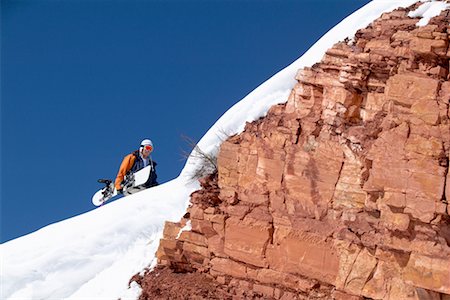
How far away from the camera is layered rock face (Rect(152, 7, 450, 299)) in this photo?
301 inches

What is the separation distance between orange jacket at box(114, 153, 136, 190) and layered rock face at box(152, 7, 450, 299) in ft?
13.7

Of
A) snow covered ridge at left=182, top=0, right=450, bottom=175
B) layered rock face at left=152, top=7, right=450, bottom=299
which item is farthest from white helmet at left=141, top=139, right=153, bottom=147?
layered rock face at left=152, top=7, right=450, bottom=299

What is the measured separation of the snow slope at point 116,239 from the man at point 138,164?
5.49 feet

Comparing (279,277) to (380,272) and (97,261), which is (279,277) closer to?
(380,272)

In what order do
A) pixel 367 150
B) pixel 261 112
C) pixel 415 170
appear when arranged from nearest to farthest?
pixel 415 170 → pixel 367 150 → pixel 261 112

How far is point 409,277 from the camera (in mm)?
7652

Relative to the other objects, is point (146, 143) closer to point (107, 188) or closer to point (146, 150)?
point (146, 150)

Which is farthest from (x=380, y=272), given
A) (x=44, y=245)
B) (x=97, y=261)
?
(x=44, y=245)

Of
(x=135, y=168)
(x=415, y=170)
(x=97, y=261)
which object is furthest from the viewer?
(x=135, y=168)

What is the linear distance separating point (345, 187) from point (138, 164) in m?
7.29

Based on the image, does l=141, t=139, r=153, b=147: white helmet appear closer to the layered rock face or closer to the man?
the man

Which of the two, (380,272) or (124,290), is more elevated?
(124,290)

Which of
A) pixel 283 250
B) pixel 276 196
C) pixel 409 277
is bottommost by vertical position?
pixel 409 277

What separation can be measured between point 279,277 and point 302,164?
5.58ft
